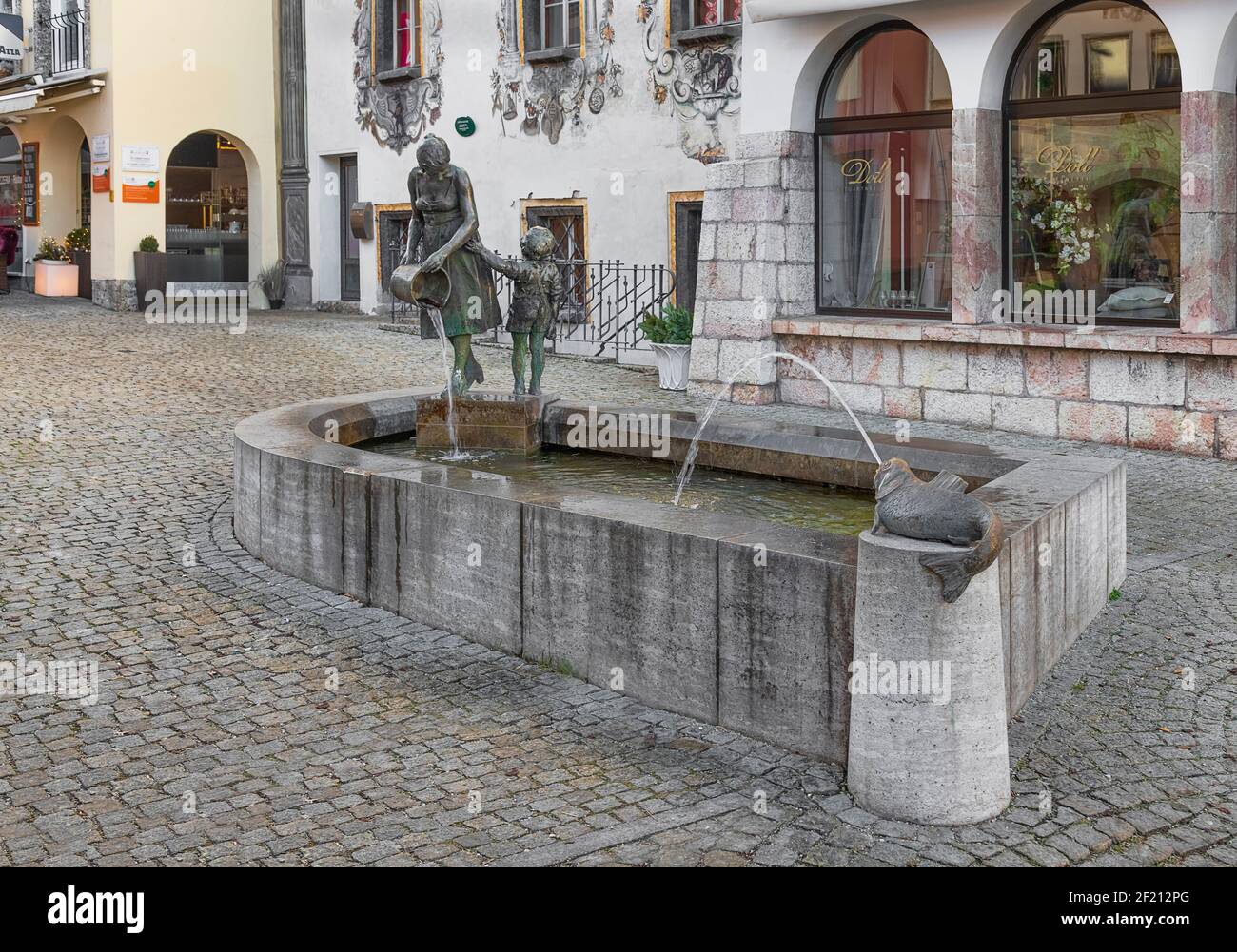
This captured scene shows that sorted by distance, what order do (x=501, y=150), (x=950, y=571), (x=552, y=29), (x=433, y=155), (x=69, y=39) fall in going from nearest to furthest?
(x=950, y=571)
(x=433, y=155)
(x=552, y=29)
(x=501, y=150)
(x=69, y=39)

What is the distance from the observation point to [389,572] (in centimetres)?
674

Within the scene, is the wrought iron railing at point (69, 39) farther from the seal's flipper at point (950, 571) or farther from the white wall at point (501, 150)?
the seal's flipper at point (950, 571)

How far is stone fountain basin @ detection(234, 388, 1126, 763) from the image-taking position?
5.05m

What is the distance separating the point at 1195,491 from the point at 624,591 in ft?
17.7

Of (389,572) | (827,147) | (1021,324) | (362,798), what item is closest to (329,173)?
(827,147)

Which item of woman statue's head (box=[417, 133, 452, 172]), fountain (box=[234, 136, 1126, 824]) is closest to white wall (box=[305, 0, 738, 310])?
woman statue's head (box=[417, 133, 452, 172])

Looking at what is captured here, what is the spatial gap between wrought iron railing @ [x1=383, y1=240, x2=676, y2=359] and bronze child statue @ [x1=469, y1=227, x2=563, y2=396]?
7819 mm

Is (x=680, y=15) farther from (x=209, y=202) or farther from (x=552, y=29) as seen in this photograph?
A: (x=209, y=202)

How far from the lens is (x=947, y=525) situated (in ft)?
14.8

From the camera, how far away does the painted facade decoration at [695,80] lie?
15.8m

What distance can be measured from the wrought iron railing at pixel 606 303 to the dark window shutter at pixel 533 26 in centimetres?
274

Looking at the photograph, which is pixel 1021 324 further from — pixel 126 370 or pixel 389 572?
pixel 126 370

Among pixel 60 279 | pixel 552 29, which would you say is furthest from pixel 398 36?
pixel 60 279

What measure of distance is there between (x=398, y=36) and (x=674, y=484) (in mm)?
14848
